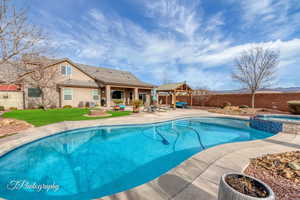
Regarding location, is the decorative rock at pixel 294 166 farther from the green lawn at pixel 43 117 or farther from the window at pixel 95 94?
the window at pixel 95 94

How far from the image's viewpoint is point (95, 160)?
4805 mm

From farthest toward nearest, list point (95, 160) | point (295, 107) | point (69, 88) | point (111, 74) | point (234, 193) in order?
point (111, 74)
point (69, 88)
point (295, 107)
point (95, 160)
point (234, 193)

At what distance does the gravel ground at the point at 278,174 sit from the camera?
7.23 feet

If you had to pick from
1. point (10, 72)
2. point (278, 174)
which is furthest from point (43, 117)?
point (278, 174)

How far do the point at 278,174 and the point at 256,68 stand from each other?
19.5m

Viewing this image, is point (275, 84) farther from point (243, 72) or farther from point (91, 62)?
point (91, 62)

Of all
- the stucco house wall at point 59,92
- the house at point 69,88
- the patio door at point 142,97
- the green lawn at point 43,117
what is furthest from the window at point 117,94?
the green lawn at point 43,117

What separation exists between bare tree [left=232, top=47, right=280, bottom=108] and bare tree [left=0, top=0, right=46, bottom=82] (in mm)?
23510

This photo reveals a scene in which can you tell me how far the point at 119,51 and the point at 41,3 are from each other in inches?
466

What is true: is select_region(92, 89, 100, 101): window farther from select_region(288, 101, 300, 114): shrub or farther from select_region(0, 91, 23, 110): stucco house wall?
select_region(288, 101, 300, 114): shrub

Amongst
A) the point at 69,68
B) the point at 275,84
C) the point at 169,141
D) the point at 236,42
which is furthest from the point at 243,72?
the point at 69,68

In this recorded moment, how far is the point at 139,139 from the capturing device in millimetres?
6953

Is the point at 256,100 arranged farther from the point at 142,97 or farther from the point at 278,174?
the point at 278,174

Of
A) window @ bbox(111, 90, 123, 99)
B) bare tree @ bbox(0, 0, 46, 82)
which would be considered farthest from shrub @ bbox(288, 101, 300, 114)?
bare tree @ bbox(0, 0, 46, 82)
